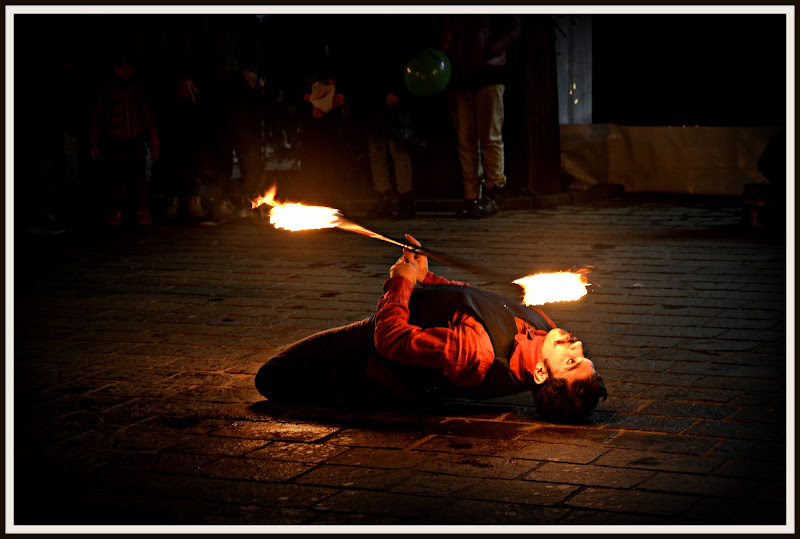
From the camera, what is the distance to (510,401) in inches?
195

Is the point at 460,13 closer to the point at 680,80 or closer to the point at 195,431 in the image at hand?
the point at 680,80

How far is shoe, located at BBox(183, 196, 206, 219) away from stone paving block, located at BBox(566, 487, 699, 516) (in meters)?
7.97

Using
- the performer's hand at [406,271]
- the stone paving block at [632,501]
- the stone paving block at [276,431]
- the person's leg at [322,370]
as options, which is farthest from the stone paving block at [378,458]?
the performer's hand at [406,271]

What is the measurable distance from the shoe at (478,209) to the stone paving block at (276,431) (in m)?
6.44

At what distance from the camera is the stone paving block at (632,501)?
3590 millimetres

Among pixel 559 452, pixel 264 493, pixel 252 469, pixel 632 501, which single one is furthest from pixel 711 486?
pixel 252 469

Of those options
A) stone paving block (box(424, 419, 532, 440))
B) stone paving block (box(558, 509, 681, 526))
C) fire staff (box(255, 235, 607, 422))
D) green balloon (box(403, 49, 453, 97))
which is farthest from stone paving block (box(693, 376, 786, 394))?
green balloon (box(403, 49, 453, 97))

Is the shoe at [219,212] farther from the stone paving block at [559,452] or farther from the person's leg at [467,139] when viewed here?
the stone paving block at [559,452]

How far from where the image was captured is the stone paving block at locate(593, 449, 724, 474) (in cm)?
399

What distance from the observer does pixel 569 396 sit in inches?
175

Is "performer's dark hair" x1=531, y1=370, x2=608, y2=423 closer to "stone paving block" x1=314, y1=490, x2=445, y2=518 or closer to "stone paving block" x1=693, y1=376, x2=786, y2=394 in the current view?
"stone paving block" x1=693, y1=376, x2=786, y2=394

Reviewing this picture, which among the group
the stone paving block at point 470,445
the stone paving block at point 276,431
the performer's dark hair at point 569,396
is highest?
the performer's dark hair at point 569,396

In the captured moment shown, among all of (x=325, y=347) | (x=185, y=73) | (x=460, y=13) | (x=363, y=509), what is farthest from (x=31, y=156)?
(x=363, y=509)

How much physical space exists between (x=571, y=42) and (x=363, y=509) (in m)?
11.0
